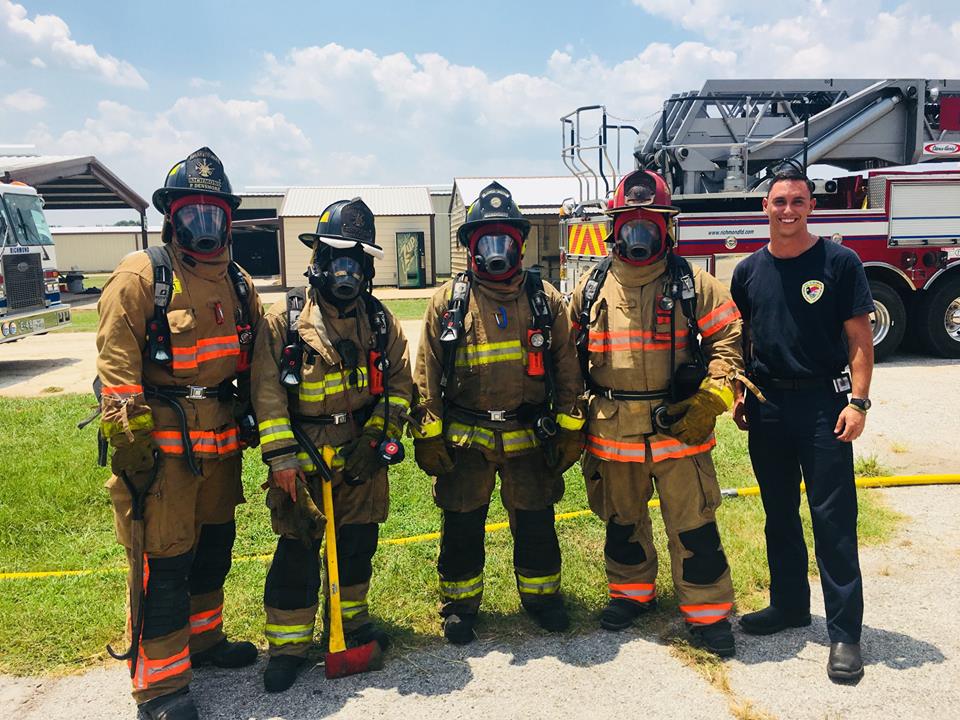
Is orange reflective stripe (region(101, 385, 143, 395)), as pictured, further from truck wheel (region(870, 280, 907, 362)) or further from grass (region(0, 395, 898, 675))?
truck wheel (region(870, 280, 907, 362))

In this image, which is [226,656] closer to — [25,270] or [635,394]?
[635,394]

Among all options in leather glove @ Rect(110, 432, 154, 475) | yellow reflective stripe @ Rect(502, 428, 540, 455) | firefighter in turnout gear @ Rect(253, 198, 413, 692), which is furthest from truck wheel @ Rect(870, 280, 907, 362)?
leather glove @ Rect(110, 432, 154, 475)

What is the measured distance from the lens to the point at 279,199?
3453 centimetres

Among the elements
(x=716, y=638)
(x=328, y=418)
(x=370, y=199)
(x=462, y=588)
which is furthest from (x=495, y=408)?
(x=370, y=199)

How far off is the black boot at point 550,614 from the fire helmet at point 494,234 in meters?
1.62

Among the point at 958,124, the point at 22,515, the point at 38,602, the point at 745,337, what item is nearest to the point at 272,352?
the point at 38,602

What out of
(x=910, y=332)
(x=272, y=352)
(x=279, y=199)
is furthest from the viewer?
(x=279, y=199)

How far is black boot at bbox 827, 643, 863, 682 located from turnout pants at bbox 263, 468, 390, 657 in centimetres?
206

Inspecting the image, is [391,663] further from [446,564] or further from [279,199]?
[279,199]

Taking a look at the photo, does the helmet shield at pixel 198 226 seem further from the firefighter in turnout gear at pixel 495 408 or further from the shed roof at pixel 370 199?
the shed roof at pixel 370 199

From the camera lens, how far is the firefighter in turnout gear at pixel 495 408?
356 centimetres

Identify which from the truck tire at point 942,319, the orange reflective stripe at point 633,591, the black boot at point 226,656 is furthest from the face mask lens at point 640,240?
the truck tire at point 942,319

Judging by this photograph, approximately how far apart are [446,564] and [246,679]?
3.40ft

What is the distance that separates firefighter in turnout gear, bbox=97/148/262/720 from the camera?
2912 millimetres
